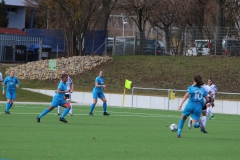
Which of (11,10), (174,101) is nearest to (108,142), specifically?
(174,101)

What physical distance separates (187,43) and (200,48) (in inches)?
48.5

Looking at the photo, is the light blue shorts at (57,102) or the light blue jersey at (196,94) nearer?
the light blue jersey at (196,94)

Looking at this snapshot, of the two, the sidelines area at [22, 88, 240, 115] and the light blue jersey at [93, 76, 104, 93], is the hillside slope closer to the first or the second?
the sidelines area at [22, 88, 240, 115]

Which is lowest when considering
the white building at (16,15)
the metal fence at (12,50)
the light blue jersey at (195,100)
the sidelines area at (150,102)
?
the sidelines area at (150,102)

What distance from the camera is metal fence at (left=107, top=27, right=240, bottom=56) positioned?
44.9 meters

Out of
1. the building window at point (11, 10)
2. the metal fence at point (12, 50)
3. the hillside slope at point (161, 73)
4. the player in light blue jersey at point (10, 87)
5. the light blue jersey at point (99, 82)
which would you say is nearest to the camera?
the player in light blue jersey at point (10, 87)

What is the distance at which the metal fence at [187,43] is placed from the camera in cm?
4494

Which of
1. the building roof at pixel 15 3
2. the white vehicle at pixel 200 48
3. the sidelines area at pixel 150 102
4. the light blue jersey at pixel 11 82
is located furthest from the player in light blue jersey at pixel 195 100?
the building roof at pixel 15 3

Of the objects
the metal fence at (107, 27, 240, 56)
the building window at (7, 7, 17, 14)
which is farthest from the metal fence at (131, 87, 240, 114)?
the building window at (7, 7, 17, 14)

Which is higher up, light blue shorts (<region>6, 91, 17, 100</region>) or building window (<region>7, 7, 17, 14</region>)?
building window (<region>7, 7, 17, 14</region>)

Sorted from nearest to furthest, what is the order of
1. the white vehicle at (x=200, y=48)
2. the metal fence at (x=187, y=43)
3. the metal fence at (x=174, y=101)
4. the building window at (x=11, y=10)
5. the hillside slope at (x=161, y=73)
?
the metal fence at (x=174, y=101) → the hillside slope at (x=161, y=73) → the metal fence at (x=187, y=43) → the white vehicle at (x=200, y=48) → the building window at (x=11, y=10)

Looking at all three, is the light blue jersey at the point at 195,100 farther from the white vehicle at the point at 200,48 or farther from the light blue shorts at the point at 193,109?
the white vehicle at the point at 200,48

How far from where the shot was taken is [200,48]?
153ft

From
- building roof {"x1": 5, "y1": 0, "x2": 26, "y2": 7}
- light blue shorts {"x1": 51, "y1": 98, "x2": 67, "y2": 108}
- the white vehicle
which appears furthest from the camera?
building roof {"x1": 5, "y1": 0, "x2": 26, "y2": 7}
